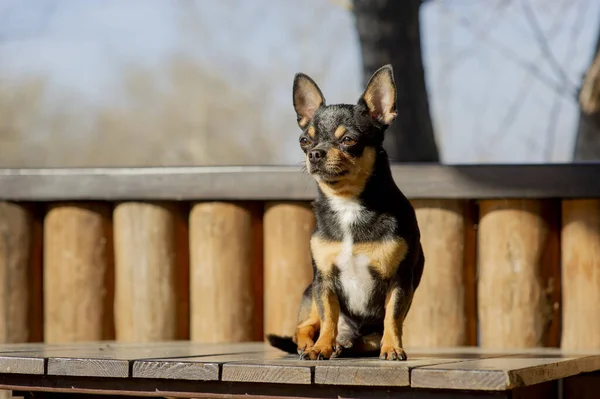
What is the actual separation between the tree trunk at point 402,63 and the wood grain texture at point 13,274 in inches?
89.1

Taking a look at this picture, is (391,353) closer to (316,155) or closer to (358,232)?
(358,232)

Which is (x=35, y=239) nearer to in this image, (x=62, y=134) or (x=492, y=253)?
(x=492, y=253)

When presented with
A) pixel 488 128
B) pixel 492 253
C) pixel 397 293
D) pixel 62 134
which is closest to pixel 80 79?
pixel 62 134

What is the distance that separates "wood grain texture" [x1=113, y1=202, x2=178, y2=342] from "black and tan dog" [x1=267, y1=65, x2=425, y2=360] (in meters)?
1.51

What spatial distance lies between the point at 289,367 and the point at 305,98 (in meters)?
1.13

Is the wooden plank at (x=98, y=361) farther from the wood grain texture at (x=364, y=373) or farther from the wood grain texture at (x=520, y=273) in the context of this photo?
the wood grain texture at (x=520, y=273)

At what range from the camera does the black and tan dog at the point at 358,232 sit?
370 cm

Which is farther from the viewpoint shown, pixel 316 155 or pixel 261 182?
pixel 261 182

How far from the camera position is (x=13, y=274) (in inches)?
212

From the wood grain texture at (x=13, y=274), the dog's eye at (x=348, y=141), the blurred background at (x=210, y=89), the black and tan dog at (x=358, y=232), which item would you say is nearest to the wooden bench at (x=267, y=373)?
the black and tan dog at (x=358, y=232)

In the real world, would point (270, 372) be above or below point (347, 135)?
below

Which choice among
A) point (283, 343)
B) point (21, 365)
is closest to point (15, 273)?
point (21, 365)

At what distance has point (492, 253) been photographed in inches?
197

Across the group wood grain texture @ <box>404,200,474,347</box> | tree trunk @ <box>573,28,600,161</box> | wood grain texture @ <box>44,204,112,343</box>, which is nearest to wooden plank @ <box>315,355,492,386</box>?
wood grain texture @ <box>404,200,474,347</box>
